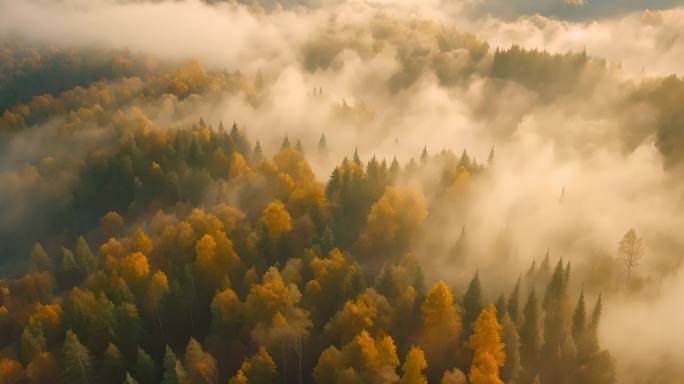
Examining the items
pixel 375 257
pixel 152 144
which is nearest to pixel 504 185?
pixel 375 257

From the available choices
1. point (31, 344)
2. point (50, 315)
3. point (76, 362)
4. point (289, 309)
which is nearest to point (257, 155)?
point (50, 315)

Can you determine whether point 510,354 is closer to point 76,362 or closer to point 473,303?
point 473,303

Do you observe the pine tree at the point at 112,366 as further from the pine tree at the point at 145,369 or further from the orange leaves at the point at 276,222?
the orange leaves at the point at 276,222

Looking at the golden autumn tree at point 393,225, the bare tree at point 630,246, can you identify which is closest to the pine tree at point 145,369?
the golden autumn tree at point 393,225

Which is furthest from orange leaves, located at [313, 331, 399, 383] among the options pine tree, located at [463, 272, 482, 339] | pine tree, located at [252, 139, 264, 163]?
pine tree, located at [252, 139, 264, 163]

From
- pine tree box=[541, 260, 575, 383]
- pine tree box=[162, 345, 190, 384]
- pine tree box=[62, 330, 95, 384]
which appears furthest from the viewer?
pine tree box=[541, 260, 575, 383]

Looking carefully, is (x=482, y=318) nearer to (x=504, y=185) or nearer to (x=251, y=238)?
(x=251, y=238)

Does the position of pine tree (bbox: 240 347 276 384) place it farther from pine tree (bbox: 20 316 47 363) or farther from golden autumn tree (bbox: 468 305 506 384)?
pine tree (bbox: 20 316 47 363)
